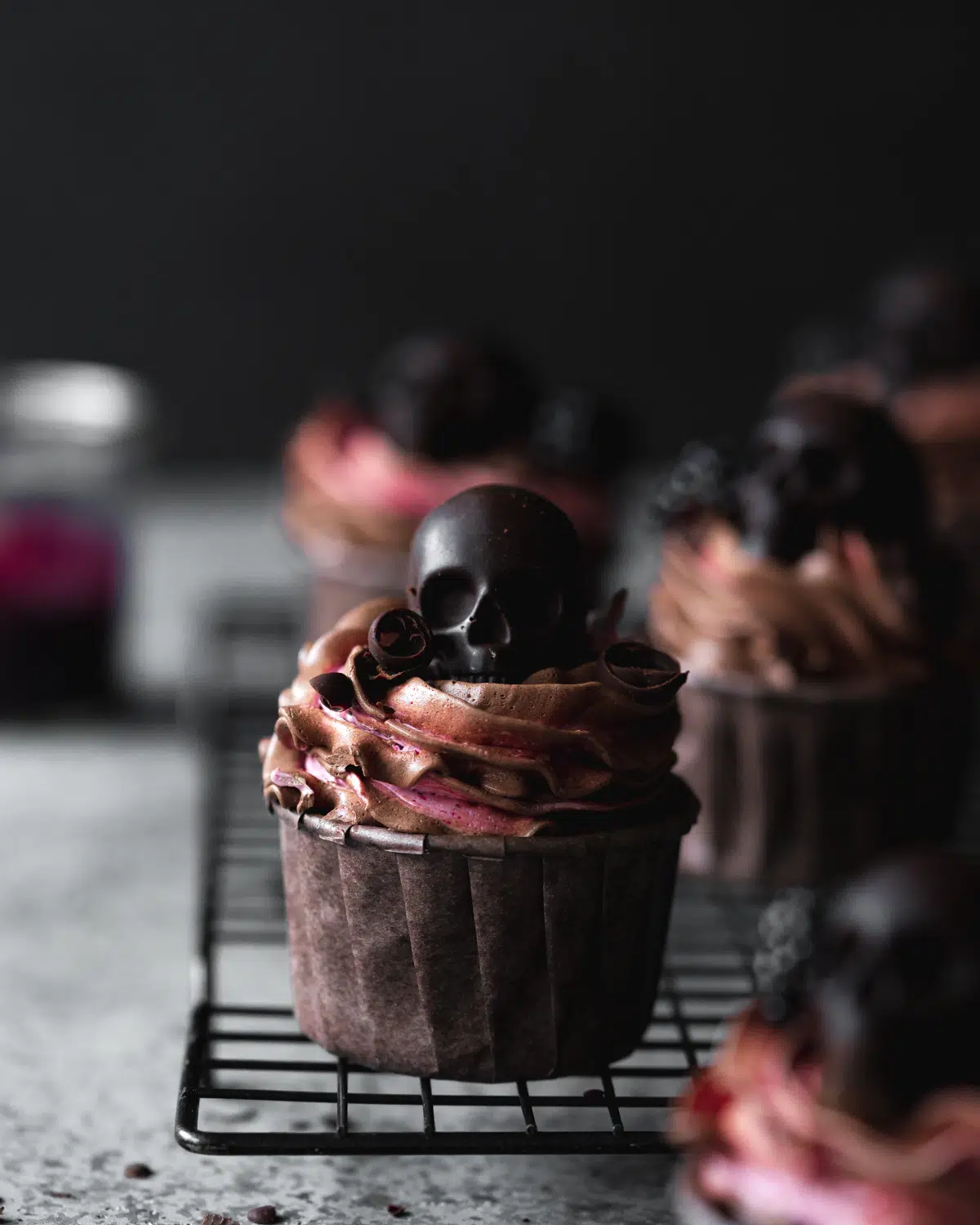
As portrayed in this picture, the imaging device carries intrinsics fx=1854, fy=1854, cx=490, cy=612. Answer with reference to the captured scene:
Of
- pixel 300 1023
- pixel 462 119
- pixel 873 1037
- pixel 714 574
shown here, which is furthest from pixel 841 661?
pixel 462 119

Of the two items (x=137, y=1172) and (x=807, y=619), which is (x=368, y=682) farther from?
(x=807, y=619)

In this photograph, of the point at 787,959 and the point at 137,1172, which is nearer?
the point at 787,959

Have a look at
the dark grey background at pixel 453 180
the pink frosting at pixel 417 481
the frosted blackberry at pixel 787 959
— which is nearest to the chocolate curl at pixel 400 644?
the frosted blackberry at pixel 787 959

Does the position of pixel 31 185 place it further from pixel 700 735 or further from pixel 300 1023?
pixel 300 1023

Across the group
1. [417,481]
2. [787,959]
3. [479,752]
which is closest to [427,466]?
[417,481]

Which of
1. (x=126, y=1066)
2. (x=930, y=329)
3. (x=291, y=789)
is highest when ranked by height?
(x=930, y=329)

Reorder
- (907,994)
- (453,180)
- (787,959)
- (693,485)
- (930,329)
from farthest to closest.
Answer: (453,180) < (930,329) < (693,485) < (787,959) < (907,994)
